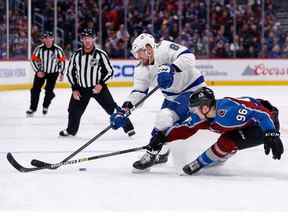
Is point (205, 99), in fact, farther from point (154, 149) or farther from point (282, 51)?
point (282, 51)

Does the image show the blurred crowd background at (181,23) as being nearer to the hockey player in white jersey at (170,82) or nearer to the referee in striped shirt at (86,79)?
the referee in striped shirt at (86,79)

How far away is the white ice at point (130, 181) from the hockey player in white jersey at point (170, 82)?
11.0 inches

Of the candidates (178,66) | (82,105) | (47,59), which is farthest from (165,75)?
(47,59)

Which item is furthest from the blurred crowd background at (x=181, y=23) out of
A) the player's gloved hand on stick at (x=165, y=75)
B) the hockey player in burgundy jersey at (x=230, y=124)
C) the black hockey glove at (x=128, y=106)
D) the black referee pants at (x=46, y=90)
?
the hockey player in burgundy jersey at (x=230, y=124)

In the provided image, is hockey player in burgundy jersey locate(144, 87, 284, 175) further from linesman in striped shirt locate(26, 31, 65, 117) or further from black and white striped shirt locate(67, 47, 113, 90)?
linesman in striped shirt locate(26, 31, 65, 117)

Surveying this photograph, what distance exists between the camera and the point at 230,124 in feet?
14.1

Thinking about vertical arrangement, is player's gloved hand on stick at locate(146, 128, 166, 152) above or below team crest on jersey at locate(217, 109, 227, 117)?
below

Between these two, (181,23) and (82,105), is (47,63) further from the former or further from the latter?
(181,23)

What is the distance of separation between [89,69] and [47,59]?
2653 millimetres

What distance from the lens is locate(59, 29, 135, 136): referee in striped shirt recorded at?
707 centimetres

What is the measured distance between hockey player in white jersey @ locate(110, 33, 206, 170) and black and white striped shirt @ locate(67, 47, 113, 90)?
6.34 feet

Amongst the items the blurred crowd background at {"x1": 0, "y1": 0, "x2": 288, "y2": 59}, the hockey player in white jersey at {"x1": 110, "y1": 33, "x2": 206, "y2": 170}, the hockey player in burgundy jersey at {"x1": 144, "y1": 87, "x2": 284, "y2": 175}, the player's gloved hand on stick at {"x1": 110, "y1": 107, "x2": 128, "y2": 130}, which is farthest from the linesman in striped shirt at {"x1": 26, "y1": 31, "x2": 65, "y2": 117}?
the blurred crowd background at {"x1": 0, "y1": 0, "x2": 288, "y2": 59}

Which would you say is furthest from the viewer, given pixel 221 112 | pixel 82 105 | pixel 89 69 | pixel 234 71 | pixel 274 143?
pixel 234 71

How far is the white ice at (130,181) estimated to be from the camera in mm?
3570
